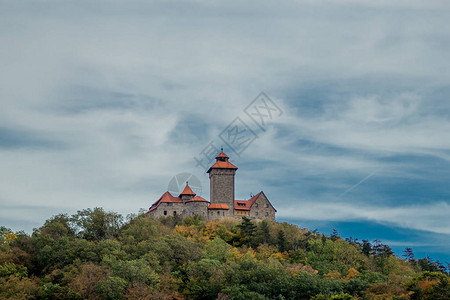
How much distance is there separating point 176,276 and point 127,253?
21.3ft

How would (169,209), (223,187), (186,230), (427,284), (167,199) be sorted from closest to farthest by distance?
(427,284) → (186,230) → (169,209) → (167,199) → (223,187)

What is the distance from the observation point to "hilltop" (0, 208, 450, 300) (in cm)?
4969

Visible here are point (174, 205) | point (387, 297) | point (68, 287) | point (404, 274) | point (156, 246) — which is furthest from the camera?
point (174, 205)

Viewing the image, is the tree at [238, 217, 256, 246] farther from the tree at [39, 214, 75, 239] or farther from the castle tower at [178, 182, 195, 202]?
the tree at [39, 214, 75, 239]

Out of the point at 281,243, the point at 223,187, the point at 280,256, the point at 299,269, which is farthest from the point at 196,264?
the point at 223,187

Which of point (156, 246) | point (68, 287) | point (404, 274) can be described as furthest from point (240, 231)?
point (68, 287)

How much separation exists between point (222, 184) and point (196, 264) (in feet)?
77.7

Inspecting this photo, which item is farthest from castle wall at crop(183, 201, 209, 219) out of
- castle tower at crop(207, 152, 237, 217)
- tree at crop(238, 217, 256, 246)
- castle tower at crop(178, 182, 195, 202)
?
tree at crop(238, 217, 256, 246)

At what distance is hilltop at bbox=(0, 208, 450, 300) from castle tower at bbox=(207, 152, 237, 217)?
145 inches

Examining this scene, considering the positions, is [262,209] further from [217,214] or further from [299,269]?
[299,269]

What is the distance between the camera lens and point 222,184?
250ft

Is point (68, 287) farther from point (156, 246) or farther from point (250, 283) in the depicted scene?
point (250, 283)


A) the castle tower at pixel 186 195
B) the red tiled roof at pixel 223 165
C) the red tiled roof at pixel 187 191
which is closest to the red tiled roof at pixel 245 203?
the red tiled roof at pixel 223 165

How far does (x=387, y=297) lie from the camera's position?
48125 millimetres
